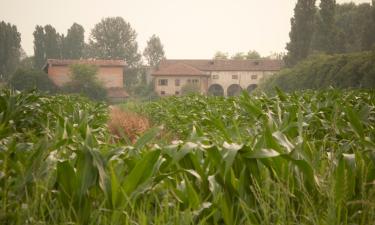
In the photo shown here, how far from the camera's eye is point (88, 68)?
49.7m

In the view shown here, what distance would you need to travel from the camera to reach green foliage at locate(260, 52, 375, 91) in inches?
999

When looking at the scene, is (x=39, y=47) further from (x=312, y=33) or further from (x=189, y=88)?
(x=312, y=33)

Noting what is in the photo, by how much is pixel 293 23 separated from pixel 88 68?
2693 cm

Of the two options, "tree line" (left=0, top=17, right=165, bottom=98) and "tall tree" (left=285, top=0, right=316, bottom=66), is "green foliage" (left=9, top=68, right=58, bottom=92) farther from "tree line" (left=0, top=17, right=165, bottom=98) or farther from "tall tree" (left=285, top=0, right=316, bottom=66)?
"tall tree" (left=285, top=0, right=316, bottom=66)

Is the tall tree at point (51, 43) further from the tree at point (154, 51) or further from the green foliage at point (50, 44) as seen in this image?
the tree at point (154, 51)

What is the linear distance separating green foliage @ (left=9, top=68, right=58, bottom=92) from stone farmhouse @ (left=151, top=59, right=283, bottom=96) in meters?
18.2

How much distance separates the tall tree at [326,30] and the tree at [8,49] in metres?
55.1

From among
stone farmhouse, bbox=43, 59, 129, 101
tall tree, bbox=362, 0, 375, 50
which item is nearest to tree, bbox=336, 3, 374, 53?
tall tree, bbox=362, 0, 375, 50

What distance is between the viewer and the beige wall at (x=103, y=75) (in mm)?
56688

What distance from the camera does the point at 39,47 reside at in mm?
76938

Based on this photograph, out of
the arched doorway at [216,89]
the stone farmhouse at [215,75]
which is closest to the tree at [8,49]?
the stone farmhouse at [215,75]

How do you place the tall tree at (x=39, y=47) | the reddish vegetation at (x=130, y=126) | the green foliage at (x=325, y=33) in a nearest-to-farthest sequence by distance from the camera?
the reddish vegetation at (x=130, y=126) → the green foliage at (x=325, y=33) → the tall tree at (x=39, y=47)

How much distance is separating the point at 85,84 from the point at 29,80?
22.4 ft

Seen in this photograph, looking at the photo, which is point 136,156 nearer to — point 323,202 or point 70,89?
point 323,202
